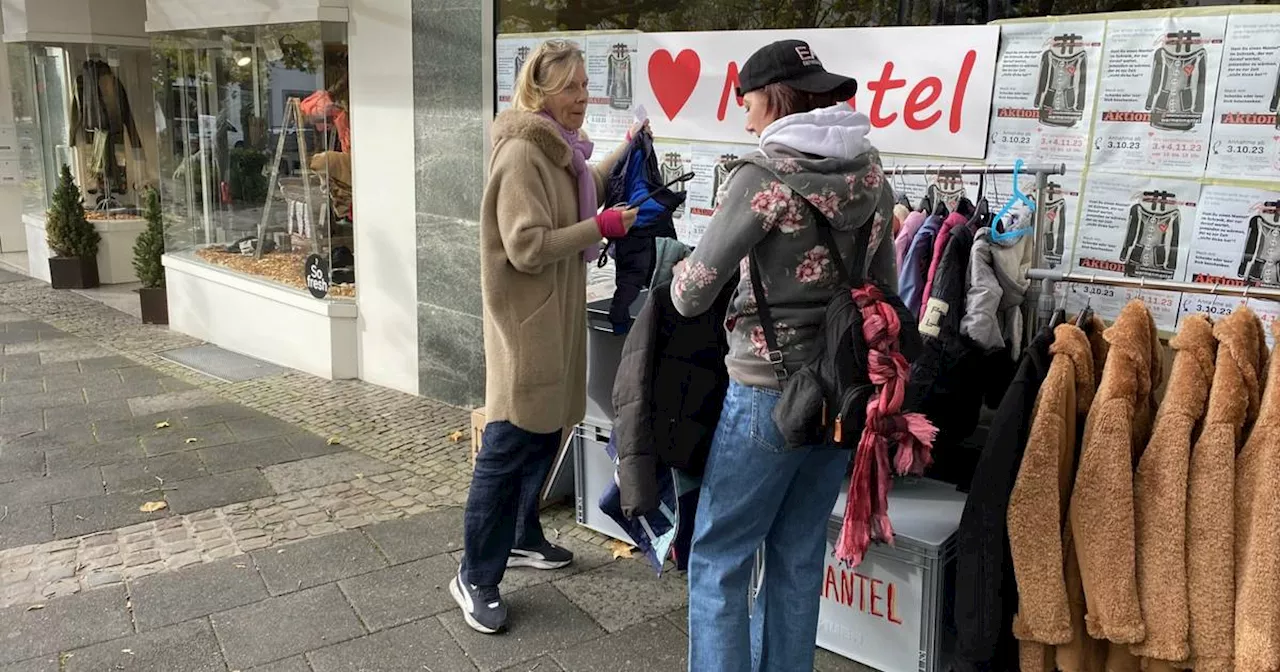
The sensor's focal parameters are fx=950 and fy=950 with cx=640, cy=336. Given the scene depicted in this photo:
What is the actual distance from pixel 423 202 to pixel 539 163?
305 cm

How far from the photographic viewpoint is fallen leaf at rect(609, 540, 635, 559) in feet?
12.9

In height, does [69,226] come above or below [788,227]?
below

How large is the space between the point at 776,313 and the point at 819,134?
0.44m

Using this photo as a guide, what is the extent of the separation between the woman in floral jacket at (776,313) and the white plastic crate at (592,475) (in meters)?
1.39

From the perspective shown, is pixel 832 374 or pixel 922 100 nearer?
pixel 832 374

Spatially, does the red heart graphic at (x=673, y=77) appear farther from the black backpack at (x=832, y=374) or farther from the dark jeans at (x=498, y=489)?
the black backpack at (x=832, y=374)

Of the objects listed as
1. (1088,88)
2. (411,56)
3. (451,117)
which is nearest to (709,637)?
(1088,88)

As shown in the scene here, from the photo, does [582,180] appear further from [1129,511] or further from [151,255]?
[151,255]

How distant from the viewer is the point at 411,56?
577 cm

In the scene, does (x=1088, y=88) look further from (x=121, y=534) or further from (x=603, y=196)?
(x=121, y=534)

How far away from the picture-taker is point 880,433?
2268mm

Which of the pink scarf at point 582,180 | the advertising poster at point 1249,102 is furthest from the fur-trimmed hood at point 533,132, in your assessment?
the advertising poster at point 1249,102

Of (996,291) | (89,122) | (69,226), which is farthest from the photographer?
(89,122)

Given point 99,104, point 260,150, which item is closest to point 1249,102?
point 260,150
